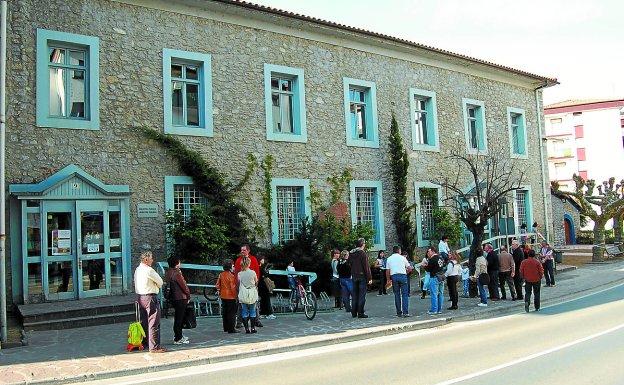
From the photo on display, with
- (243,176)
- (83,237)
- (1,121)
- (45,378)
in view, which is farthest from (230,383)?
(243,176)

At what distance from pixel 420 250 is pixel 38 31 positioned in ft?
49.1

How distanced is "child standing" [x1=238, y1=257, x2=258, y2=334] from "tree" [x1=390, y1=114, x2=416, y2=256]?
1044cm

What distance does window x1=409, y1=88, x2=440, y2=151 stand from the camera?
921 inches

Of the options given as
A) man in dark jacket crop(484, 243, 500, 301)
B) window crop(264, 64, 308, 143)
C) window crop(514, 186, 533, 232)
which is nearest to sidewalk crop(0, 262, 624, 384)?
man in dark jacket crop(484, 243, 500, 301)

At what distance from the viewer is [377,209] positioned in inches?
838

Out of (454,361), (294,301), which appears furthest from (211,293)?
(454,361)

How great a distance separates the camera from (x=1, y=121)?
37.2 feet

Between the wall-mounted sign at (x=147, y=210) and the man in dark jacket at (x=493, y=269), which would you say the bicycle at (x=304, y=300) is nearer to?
the wall-mounted sign at (x=147, y=210)

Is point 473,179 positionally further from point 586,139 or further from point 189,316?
point 586,139

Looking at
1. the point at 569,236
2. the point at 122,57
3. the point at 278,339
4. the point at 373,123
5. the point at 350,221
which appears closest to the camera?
the point at 278,339

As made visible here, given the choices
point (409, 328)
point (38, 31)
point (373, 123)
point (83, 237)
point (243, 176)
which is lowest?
point (409, 328)

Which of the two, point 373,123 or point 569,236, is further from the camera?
point 569,236

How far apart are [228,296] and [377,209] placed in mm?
10465

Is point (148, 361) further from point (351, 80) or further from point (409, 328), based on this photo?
point (351, 80)
